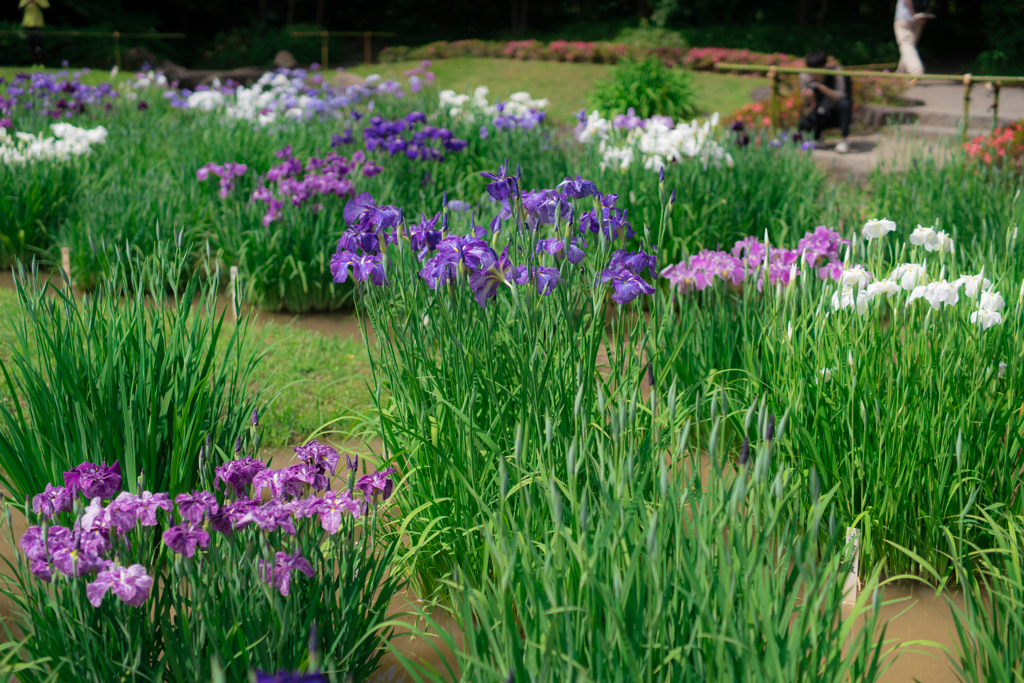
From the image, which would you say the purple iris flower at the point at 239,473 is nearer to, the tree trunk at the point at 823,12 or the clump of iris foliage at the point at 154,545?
the clump of iris foliage at the point at 154,545

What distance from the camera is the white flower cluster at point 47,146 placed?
5.62 metres

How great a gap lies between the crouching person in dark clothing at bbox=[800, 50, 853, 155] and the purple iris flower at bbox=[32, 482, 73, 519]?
908 centimetres

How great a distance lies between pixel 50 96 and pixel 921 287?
10.2 meters

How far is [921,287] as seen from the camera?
236cm

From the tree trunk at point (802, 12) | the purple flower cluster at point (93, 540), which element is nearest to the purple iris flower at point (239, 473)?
the purple flower cluster at point (93, 540)

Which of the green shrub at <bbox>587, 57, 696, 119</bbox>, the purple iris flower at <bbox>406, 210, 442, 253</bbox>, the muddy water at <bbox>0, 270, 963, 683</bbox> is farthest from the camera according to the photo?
the green shrub at <bbox>587, 57, 696, 119</bbox>

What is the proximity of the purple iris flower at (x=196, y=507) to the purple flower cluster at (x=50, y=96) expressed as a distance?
8.25 m

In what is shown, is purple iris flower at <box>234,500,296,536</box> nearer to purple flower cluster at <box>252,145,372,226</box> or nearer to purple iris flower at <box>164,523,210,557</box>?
purple iris flower at <box>164,523,210,557</box>

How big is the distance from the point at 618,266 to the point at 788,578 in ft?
3.18

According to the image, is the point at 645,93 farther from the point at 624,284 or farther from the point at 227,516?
the point at 227,516

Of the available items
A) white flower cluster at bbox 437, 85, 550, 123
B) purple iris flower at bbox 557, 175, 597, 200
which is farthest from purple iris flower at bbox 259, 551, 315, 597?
white flower cluster at bbox 437, 85, 550, 123

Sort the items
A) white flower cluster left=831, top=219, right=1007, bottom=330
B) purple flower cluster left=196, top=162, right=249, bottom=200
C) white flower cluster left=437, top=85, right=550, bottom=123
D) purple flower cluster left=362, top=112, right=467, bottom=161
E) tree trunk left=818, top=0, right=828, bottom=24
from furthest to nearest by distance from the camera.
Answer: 1. tree trunk left=818, top=0, right=828, bottom=24
2. white flower cluster left=437, top=85, right=550, bottom=123
3. purple flower cluster left=362, top=112, right=467, bottom=161
4. purple flower cluster left=196, top=162, right=249, bottom=200
5. white flower cluster left=831, top=219, right=1007, bottom=330

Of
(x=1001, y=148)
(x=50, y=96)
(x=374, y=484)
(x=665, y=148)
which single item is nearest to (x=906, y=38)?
(x=1001, y=148)

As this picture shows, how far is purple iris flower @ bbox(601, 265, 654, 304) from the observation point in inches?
83.3
